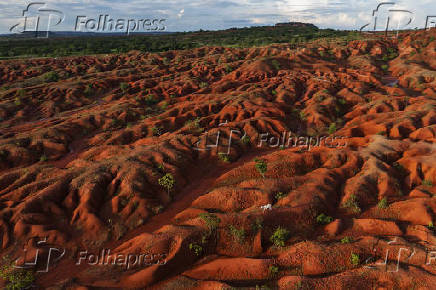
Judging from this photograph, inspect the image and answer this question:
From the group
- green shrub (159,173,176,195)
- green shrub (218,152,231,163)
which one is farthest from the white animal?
green shrub (218,152,231,163)

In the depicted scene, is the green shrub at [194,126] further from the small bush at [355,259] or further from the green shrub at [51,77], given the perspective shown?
the green shrub at [51,77]

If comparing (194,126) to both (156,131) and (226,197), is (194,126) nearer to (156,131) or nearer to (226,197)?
(156,131)

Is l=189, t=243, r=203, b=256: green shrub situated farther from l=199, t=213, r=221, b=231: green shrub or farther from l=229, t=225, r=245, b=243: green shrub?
l=229, t=225, r=245, b=243: green shrub

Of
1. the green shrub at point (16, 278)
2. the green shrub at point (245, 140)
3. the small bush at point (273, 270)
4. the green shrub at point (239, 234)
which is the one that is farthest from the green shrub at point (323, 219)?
the green shrub at point (16, 278)

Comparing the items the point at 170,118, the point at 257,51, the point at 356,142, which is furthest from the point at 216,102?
the point at 257,51

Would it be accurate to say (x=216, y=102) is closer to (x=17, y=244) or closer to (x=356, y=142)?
(x=356, y=142)

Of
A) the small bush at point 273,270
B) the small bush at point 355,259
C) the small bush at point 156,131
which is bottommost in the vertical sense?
the small bush at point 273,270

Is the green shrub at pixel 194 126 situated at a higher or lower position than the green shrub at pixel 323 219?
higher
